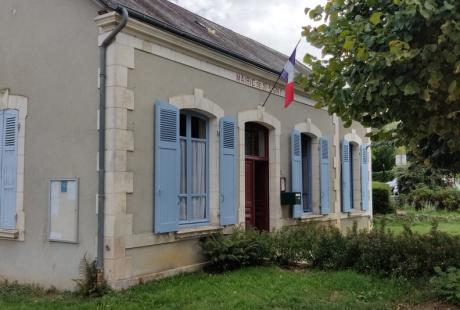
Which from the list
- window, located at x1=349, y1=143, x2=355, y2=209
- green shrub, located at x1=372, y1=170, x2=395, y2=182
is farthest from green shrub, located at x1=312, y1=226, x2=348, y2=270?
green shrub, located at x1=372, y1=170, x2=395, y2=182

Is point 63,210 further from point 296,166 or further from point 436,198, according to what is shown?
point 436,198

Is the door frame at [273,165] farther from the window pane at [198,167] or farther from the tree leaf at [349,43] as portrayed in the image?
the tree leaf at [349,43]

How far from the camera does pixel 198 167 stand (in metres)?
8.17

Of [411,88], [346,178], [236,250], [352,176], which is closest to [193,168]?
[236,250]

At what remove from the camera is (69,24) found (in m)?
7.18

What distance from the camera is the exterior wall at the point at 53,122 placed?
22.3 feet

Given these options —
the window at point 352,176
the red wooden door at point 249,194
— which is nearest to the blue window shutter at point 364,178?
the window at point 352,176

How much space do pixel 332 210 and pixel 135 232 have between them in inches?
262

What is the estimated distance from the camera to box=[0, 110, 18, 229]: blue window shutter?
7496mm

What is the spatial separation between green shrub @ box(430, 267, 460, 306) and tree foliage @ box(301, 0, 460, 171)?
1938 mm

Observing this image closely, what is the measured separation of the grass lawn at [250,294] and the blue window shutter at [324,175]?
13.7ft

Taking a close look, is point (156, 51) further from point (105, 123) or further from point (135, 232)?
point (135, 232)

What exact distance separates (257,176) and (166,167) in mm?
3386

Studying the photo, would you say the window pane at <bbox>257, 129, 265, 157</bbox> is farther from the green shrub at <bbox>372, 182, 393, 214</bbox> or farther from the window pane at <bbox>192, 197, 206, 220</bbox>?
the green shrub at <bbox>372, 182, 393, 214</bbox>
